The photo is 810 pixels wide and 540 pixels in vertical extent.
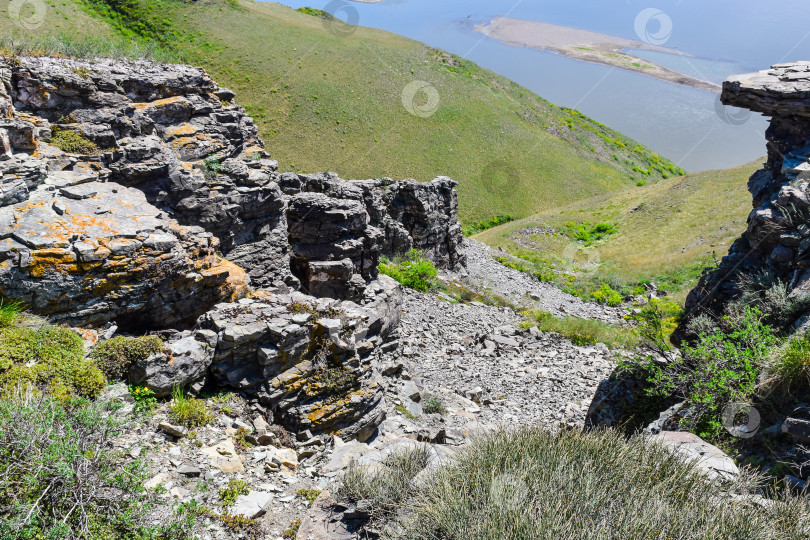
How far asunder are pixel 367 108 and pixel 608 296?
5090cm

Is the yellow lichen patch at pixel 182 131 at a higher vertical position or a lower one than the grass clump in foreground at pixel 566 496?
higher

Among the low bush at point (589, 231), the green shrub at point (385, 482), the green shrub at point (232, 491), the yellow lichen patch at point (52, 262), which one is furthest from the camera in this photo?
the low bush at point (589, 231)

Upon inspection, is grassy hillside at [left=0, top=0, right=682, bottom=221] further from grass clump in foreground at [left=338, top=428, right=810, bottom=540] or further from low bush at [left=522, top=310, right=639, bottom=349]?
grass clump in foreground at [left=338, top=428, right=810, bottom=540]

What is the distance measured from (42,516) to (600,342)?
21.0 metres

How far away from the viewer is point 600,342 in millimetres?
21516

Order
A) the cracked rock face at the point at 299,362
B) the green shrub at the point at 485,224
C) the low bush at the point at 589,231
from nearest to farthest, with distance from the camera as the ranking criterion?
the cracked rock face at the point at 299,362 → the low bush at the point at 589,231 → the green shrub at the point at 485,224

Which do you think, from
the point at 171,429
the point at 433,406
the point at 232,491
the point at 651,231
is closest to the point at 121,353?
the point at 171,429

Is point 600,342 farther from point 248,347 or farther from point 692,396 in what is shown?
point 248,347

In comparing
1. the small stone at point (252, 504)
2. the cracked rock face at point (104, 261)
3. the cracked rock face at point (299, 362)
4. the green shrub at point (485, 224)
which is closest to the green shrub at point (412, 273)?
the cracked rock face at point (299, 362)

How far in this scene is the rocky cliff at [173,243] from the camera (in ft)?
28.0

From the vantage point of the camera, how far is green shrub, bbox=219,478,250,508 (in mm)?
6463

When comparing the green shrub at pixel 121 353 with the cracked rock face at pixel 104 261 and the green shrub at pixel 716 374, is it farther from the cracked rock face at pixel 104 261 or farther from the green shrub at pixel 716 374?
the green shrub at pixel 716 374

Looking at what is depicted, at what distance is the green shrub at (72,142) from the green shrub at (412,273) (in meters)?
15.2

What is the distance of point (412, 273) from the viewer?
25.3 m
